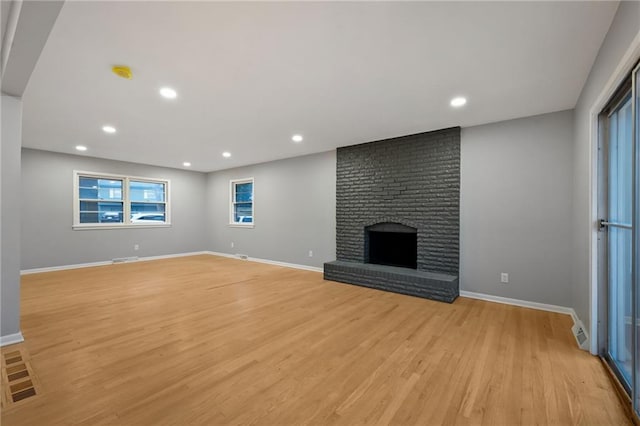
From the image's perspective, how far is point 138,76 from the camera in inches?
96.0

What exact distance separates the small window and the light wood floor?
11.6 feet

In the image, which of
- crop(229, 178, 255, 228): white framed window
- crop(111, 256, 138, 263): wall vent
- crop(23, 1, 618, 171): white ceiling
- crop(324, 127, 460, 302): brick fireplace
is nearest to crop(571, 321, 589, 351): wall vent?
crop(324, 127, 460, 302): brick fireplace

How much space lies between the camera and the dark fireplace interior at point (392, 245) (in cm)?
440

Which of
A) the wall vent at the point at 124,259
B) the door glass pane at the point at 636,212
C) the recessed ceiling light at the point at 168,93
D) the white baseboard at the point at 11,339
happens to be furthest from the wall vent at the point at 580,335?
the wall vent at the point at 124,259

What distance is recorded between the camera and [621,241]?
6.34 ft

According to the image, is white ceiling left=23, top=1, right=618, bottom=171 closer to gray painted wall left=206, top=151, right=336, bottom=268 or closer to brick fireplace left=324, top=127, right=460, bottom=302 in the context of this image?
brick fireplace left=324, top=127, right=460, bottom=302

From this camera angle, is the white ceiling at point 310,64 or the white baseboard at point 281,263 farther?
the white baseboard at point 281,263

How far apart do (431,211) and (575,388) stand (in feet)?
8.52

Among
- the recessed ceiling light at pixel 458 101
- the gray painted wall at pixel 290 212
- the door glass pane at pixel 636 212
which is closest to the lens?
the door glass pane at pixel 636 212

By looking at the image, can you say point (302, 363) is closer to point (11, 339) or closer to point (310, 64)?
point (310, 64)

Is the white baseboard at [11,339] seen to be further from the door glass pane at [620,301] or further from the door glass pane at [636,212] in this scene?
the door glass pane at [620,301]

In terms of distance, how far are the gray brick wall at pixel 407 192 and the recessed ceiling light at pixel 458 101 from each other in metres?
0.92

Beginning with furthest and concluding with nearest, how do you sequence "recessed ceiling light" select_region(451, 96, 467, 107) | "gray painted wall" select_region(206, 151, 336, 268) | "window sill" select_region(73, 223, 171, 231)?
1. "window sill" select_region(73, 223, 171, 231)
2. "gray painted wall" select_region(206, 151, 336, 268)
3. "recessed ceiling light" select_region(451, 96, 467, 107)

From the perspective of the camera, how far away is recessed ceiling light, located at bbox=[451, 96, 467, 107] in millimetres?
2897
